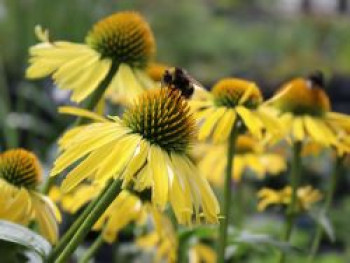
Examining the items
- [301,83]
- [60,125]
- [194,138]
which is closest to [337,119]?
[301,83]

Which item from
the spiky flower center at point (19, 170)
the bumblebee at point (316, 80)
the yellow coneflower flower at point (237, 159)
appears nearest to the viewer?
the spiky flower center at point (19, 170)

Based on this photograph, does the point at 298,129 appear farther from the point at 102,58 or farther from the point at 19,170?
the point at 19,170

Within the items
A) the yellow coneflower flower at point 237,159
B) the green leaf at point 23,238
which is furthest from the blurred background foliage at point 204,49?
the green leaf at point 23,238

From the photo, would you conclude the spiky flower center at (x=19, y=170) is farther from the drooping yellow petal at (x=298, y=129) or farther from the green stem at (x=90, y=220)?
the drooping yellow petal at (x=298, y=129)

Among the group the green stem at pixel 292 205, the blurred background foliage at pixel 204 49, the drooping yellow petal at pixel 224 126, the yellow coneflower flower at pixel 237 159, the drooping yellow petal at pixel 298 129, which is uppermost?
the drooping yellow petal at pixel 224 126

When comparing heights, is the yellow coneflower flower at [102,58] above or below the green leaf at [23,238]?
above

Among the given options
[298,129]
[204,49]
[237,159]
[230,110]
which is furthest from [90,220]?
[204,49]

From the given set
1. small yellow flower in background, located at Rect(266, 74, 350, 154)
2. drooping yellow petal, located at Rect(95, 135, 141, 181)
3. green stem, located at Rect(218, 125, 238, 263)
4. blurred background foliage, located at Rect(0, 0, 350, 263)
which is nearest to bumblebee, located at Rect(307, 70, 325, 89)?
small yellow flower in background, located at Rect(266, 74, 350, 154)

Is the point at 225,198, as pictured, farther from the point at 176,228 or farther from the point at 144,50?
the point at 144,50
